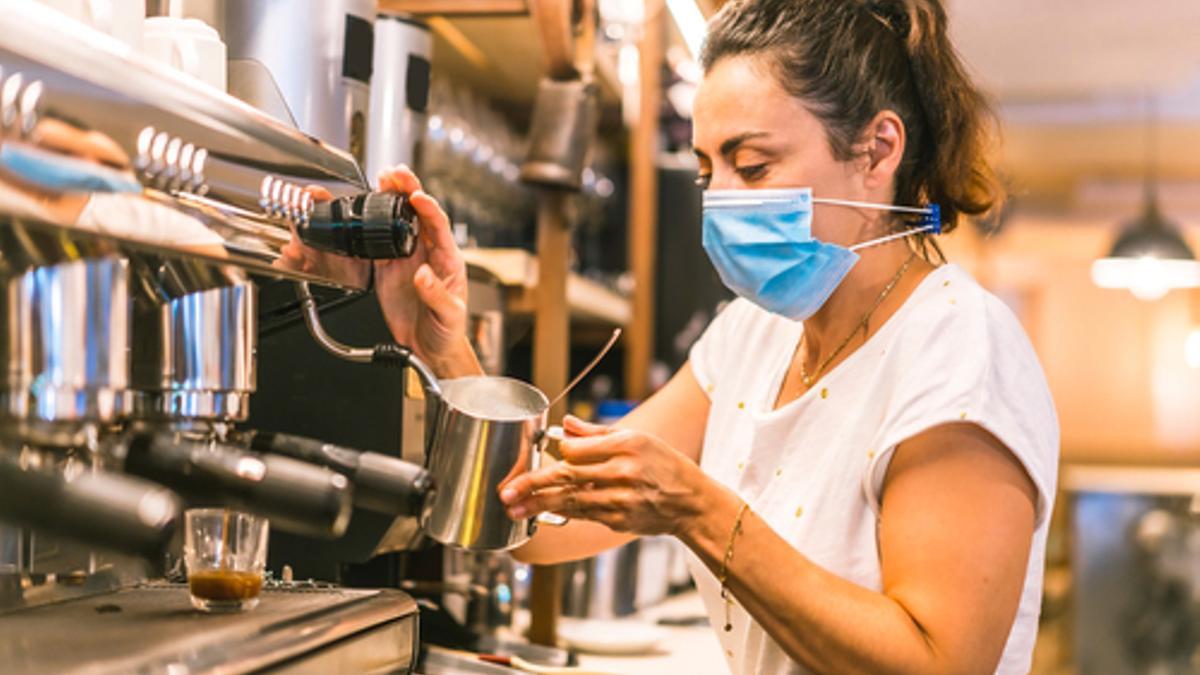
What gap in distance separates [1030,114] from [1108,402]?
271 cm

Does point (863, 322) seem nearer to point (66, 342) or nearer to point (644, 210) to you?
point (66, 342)

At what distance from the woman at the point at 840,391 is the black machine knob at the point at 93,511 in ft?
1.39

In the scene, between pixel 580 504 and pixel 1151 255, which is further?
pixel 1151 255

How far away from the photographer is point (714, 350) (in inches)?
69.4

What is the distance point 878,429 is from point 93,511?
33.5 inches

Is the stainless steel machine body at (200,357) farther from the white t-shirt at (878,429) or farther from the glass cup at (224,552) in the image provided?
the white t-shirt at (878,429)

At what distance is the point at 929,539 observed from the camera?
125 cm

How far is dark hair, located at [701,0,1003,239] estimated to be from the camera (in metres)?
1.43

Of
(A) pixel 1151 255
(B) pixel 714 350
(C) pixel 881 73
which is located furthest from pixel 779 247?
(A) pixel 1151 255

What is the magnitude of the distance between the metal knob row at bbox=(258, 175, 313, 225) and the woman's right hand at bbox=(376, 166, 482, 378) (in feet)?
0.85

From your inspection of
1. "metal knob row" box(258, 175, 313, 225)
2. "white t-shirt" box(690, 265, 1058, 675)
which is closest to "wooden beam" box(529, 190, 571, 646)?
"white t-shirt" box(690, 265, 1058, 675)

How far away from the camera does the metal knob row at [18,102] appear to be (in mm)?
727

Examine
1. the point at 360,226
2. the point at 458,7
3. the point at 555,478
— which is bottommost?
the point at 555,478

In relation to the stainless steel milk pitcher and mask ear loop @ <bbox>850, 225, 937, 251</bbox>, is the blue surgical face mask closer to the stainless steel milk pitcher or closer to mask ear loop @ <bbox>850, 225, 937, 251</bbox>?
mask ear loop @ <bbox>850, 225, 937, 251</bbox>
